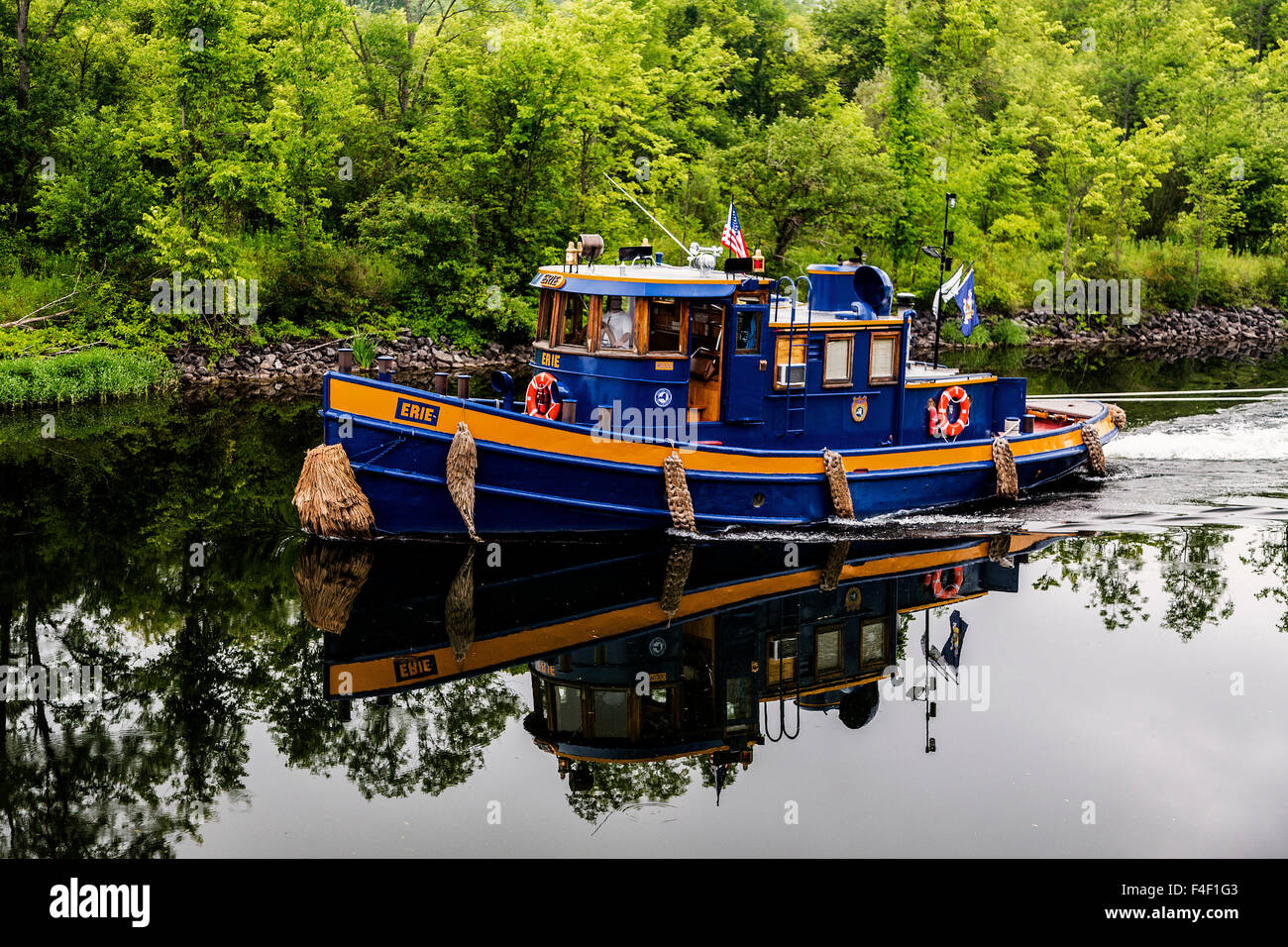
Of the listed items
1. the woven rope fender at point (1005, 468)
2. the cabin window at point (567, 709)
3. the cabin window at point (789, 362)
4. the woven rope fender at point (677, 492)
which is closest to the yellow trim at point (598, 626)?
the cabin window at point (567, 709)

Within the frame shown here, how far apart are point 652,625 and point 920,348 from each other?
27760 millimetres

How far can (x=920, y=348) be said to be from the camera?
40031mm

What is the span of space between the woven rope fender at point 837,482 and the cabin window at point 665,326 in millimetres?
2648

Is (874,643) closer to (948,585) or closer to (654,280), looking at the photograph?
(948,585)

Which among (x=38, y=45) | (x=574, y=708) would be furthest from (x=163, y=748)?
(x=38, y=45)

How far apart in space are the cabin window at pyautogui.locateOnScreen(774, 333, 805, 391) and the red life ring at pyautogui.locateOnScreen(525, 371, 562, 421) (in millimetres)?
2968

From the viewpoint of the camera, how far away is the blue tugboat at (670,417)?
16281 mm

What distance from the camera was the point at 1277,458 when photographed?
22.8m

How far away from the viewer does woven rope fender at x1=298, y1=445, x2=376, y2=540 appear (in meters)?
16.2

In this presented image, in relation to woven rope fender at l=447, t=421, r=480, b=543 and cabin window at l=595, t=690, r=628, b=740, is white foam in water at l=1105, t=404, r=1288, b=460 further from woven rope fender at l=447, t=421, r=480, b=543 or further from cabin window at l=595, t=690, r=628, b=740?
cabin window at l=595, t=690, r=628, b=740

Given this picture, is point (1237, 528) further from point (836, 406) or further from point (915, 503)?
point (836, 406)

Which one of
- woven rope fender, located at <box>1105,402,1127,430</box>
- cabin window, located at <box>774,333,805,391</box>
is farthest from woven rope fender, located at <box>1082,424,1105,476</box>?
cabin window, located at <box>774,333,805,391</box>

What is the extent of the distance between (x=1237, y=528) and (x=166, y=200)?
2572 cm

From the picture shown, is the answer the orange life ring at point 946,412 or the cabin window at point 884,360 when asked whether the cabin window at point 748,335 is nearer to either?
the cabin window at point 884,360
